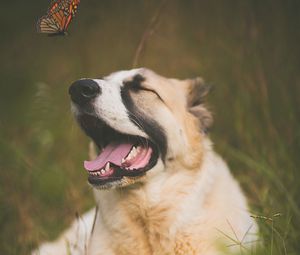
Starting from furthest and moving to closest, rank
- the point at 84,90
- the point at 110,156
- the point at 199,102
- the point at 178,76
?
the point at 178,76 → the point at 199,102 → the point at 110,156 → the point at 84,90

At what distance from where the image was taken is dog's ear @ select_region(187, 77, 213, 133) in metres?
3.88

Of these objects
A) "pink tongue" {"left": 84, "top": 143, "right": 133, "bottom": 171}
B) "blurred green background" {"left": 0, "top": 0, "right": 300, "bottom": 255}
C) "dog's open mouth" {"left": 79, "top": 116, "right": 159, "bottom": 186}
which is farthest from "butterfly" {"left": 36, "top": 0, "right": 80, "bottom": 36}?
"blurred green background" {"left": 0, "top": 0, "right": 300, "bottom": 255}

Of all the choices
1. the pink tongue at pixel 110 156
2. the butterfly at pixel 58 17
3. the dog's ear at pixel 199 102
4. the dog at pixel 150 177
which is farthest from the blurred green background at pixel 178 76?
the butterfly at pixel 58 17

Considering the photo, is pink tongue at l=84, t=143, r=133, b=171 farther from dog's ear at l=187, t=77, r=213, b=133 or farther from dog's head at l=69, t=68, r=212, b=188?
dog's ear at l=187, t=77, r=213, b=133

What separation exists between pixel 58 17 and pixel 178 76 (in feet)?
11.6

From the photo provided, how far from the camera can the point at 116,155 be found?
345 cm

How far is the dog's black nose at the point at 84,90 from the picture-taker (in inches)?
130

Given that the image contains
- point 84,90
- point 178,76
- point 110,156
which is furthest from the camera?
point 178,76

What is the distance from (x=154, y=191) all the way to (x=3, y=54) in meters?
4.71

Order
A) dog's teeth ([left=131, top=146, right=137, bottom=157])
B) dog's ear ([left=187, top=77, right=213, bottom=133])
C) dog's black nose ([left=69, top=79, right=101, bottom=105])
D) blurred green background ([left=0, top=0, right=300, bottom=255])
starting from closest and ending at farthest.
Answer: dog's black nose ([left=69, top=79, right=101, bottom=105])
dog's teeth ([left=131, top=146, right=137, bottom=157])
dog's ear ([left=187, top=77, right=213, bottom=133])
blurred green background ([left=0, top=0, right=300, bottom=255])

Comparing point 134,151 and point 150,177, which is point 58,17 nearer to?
point 134,151

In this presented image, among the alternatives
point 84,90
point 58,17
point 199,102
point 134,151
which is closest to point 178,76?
point 199,102

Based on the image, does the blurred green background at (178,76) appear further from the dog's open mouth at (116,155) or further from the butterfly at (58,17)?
the butterfly at (58,17)

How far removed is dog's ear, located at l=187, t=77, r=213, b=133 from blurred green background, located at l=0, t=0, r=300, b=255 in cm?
44
